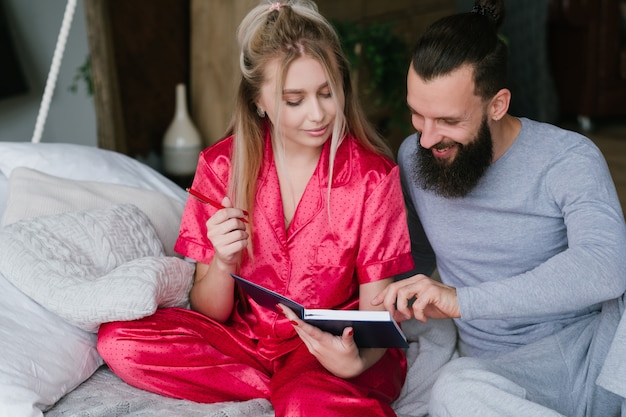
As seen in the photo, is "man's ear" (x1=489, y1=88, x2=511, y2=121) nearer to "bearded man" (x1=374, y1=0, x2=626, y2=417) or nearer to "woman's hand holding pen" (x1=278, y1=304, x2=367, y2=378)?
"bearded man" (x1=374, y1=0, x2=626, y2=417)

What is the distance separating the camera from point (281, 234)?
1922 mm

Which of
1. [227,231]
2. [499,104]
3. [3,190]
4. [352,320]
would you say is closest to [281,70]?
[227,231]

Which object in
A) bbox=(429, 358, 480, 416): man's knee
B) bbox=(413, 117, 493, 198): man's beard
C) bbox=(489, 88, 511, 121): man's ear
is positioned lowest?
bbox=(429, 358, 480, 416): man's knee

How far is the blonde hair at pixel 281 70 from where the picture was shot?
183 cm

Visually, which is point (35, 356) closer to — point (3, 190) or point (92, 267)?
point (92, 267)

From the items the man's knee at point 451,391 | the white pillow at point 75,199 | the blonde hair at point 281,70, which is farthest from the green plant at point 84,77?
the man's knee at point 451,391

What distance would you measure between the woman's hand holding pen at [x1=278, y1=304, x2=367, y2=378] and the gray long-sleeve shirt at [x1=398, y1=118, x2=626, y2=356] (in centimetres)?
25

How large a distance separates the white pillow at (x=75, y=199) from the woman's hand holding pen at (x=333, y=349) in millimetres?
661

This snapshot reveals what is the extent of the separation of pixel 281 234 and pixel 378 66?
226 centimetres

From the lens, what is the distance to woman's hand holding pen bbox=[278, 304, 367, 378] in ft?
5.41

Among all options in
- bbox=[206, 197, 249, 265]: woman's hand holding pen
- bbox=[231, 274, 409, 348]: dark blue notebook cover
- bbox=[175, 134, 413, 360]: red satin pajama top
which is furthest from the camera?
bbox=[175, 134, 413, 360]: red satin pajama top

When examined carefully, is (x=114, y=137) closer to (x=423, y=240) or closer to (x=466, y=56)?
(x=423, y=240)

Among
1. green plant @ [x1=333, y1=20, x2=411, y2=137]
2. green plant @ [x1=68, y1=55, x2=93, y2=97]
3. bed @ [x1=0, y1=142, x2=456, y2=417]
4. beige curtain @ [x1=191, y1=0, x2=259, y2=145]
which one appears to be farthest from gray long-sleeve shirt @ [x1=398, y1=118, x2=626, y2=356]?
green plant @ [x1=68, y1=55, x2=93, y2=97]

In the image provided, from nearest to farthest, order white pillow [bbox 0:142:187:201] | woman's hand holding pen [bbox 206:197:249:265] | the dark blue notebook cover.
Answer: the dark blue notebook cover → woman's hand holding pen [bbox 206:197:249:265] → white pillow [bbox 0:142:187:201]
